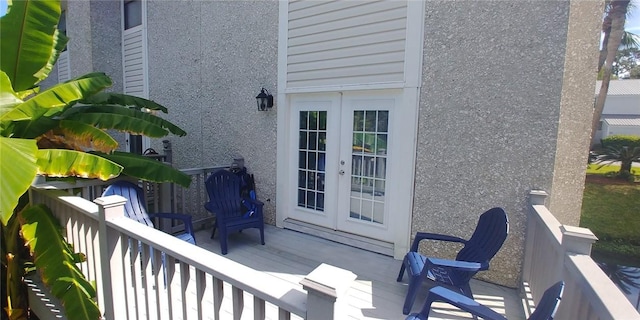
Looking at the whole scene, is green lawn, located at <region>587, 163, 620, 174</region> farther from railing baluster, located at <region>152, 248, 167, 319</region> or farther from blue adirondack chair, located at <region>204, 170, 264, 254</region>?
railing baluster, located at <region>152, 248, 167, 319</region>

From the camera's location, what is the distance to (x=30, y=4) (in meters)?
3.05

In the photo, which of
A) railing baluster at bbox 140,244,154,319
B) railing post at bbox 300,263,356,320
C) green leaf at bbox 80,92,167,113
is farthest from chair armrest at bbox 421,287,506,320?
green leaf at bbox 80,92,167,113

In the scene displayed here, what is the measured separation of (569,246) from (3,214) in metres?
3.52

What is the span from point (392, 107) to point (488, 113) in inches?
48.0

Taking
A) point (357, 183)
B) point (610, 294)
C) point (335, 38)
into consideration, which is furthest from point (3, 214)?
point (335, 38)

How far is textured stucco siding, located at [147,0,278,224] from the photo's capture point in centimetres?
537

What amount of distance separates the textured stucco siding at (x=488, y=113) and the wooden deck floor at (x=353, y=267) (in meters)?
0.49

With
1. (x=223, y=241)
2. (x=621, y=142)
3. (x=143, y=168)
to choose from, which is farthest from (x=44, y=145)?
(x=621, y=142)

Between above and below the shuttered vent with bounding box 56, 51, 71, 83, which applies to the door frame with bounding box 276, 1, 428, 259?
below

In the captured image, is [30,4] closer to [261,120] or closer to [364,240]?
[261,120]

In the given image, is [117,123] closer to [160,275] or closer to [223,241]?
[223,241]

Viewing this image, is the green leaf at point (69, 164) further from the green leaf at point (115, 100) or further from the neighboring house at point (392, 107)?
the neighboring house at point (392, 107)

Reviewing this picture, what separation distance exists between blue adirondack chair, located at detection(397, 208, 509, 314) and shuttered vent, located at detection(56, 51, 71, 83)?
37.0ft

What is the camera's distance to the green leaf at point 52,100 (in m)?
2.70
